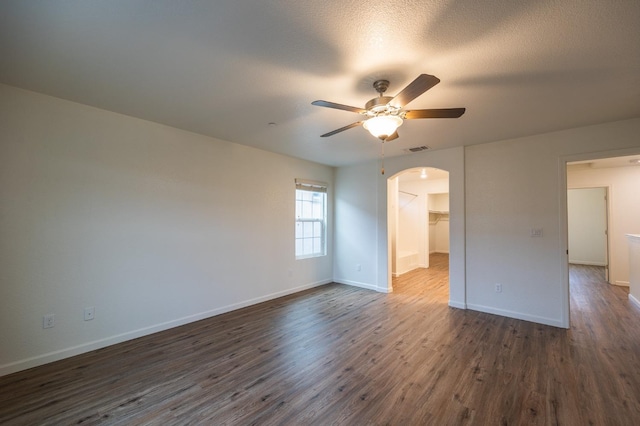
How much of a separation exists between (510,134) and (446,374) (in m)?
3.07

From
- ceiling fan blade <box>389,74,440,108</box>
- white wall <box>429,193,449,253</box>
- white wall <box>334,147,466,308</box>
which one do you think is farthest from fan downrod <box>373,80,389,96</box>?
white wall <box>429,193,449,253</box>

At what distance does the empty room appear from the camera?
1729 millimetres

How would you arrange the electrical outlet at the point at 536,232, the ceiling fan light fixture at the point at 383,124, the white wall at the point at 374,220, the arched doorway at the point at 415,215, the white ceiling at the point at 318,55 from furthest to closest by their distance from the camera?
the arched doorway at the point at 415,215 < the white wall at the point at 374,220 < the electrical outlet at the point at 536,232 < the ceiling fan light fixture at the point at 383,124 < the white ceiling at the point at 318,55

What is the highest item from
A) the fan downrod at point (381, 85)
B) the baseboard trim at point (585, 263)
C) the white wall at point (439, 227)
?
the fan downrod at point (381, 85)

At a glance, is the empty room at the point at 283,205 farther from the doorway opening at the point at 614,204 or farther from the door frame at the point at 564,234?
the doorway opening at the point at 614,204

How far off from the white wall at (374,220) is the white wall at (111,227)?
194 cm

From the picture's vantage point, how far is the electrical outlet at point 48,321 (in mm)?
2547

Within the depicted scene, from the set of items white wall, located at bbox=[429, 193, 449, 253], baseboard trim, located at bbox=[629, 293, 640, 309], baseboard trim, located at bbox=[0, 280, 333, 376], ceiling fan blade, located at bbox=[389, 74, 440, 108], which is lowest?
baseboard trim, located at bbox=[0, 280, 333, 376]

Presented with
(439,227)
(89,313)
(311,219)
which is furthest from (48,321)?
(439,227)

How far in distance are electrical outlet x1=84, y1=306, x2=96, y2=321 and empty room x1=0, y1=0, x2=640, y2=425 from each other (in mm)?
17

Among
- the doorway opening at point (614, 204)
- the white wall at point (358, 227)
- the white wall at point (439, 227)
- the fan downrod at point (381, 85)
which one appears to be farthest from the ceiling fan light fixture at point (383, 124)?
the white wall at point (439, 227)

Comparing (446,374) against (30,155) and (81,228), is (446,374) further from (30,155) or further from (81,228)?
(30,155)

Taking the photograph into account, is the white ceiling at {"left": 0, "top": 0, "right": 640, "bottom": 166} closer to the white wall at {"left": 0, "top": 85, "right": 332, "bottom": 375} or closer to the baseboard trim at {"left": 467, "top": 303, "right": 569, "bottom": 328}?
the white wall at {"left": 0, "top": 85, "right": 332, "bottom": 375}

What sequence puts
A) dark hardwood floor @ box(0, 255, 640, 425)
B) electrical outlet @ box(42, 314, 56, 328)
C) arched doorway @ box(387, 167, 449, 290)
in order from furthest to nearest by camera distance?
arched doorway @ box(387, 167, 449, 290) < electrical outlet @ box(42, 314, 56, 328) < dark hardwood floor @ box(0, 255, 640, 425)
